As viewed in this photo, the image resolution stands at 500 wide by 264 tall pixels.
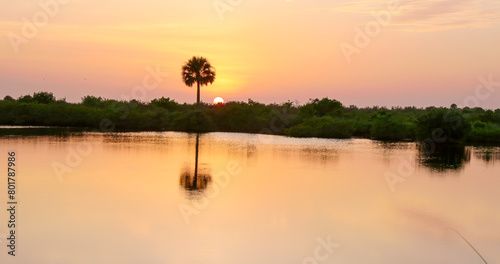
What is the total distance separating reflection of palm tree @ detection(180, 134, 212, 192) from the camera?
22888 millimetres

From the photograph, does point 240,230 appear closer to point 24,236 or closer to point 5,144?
point 24,236

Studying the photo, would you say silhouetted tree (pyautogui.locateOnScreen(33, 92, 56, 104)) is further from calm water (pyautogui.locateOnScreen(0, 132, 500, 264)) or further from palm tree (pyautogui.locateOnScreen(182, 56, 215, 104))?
calm water (pyautogui.locateOnScreen(0, 132, 500, 264))

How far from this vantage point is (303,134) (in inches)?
2372

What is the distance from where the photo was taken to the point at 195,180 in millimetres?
24859

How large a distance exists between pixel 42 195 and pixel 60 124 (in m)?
49.0

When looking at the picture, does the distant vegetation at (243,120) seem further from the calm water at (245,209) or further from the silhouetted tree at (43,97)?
the calm water at (245,209)

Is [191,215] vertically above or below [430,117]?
below

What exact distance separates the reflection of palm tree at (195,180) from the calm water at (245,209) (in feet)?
→ 0.15

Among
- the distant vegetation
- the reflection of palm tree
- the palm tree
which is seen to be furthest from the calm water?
the palm tree

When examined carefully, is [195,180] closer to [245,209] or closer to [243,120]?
[245,209]

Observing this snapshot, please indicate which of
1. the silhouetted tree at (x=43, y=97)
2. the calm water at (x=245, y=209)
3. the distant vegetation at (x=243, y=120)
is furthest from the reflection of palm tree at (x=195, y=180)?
the silhouetted tree at (x=43, y=97)

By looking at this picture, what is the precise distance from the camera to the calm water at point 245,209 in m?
13.9

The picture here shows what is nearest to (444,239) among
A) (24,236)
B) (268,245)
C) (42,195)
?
(268,245)

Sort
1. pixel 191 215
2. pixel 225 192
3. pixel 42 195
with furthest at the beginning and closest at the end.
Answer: pixel 225 192
pixel 42 195
pixel 191 215
